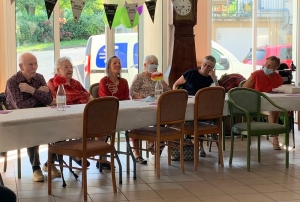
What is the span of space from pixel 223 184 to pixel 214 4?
4.16 metres

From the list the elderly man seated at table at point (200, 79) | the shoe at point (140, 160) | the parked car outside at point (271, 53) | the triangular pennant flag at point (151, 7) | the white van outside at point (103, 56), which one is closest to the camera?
the shoe at point (140, 160)

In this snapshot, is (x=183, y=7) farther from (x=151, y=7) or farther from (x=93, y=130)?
(x=93, y=130)

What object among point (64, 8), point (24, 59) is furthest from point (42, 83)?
point (64, 8)

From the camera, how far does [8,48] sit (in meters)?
6.65

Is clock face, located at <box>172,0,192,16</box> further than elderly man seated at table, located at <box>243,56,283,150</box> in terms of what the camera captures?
Yes

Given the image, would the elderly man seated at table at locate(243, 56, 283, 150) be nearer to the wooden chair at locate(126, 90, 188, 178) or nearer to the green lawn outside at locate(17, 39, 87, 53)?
the wooden chair at locate(126, 90, 188, 178)

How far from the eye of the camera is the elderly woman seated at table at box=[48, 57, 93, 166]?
5.24 m

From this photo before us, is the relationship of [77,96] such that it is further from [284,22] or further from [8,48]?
[284,22]

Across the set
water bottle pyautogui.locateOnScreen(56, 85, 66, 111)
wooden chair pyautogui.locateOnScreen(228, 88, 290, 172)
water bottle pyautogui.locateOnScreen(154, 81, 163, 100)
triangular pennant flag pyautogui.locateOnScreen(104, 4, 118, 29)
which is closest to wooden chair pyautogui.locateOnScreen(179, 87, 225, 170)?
wooden chair pyautogui.locateOnScreen(228, 88, 290, 172)

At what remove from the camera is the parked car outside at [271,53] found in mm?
8653

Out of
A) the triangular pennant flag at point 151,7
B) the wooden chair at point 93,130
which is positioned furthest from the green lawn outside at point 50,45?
the wooden chair at point 93,130

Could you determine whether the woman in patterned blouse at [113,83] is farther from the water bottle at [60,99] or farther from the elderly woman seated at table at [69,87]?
the water bottle at [60,99]

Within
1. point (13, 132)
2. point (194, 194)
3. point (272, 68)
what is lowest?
point (194, 194)

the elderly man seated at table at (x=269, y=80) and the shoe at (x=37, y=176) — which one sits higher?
the elderly man seated at table at (x=269, y=80)
